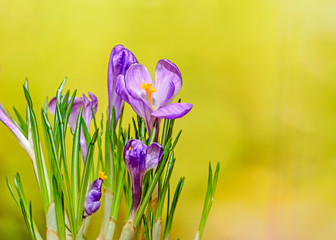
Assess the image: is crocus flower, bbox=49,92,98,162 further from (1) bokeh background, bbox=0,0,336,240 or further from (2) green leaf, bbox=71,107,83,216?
(1) bokeh background, bbox=0,0,336,240

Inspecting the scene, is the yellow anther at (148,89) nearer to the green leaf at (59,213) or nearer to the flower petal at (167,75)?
the flower petal at (167,75)

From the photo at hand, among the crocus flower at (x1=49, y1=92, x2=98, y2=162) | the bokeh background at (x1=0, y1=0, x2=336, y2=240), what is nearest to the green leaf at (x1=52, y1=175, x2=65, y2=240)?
the crocus flower at (x1=49, y1=92, x2=98, y2=162)

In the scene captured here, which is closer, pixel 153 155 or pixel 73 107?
pixel 153 155

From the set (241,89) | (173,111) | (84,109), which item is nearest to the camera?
(173,111)

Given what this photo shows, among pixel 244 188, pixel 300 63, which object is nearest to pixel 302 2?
pixel 300 63

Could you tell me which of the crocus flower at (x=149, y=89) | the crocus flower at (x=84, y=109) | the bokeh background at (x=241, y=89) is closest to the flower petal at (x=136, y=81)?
the crocus flower at (x=149, y=89)

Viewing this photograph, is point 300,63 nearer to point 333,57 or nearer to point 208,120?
point 333,57

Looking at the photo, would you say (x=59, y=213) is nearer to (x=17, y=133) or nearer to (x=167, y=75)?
(x=17, y=133)

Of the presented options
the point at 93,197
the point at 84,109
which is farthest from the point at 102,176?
the point at 84,109
